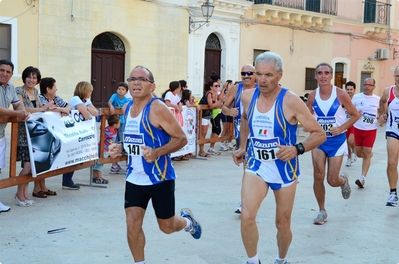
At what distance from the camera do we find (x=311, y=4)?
2633 cm

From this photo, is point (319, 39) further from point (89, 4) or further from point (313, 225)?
point (313, 225)

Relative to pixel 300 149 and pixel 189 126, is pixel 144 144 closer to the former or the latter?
pixel 300 149

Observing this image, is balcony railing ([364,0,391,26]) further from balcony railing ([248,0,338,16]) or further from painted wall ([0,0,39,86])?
painted wall ([0,0,39,86])

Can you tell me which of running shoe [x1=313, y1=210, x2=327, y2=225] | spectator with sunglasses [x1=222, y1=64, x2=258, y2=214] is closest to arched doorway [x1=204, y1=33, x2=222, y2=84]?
spectator with sunglasses [x1=222, y1=64, x2=258, y2=214]

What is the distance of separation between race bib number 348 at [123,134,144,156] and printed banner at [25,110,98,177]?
292 centimetres

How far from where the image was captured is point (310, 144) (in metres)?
4.95

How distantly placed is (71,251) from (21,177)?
85.9 inches

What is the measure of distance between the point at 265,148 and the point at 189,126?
7653 mm

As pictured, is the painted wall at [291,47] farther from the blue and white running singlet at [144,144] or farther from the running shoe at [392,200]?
the blue and white running singlet at [144,144]

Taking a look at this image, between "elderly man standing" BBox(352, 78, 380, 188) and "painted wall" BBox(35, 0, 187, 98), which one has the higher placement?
"painted wall" BBox(35, 0, 187, 98)

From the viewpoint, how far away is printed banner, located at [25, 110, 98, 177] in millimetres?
7547

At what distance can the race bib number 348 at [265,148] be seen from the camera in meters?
4.93

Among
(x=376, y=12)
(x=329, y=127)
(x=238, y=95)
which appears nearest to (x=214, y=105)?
(x=238, y=95)

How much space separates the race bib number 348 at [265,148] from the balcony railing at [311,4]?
63.9 feet
